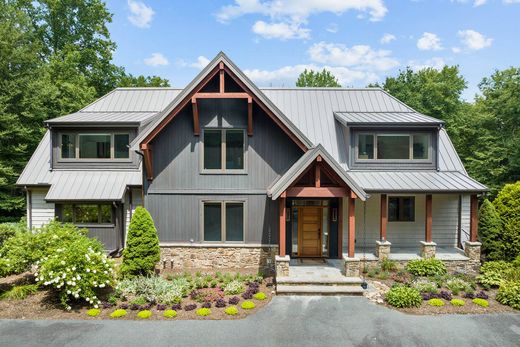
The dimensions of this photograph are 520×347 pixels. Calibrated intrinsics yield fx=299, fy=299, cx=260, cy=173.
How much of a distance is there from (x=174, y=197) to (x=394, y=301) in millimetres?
8539

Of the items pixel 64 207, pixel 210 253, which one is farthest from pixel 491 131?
pixel 64 207

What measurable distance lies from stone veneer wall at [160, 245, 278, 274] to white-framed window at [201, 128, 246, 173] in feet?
10.6

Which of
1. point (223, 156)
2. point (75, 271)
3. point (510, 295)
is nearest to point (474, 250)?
point (510, 295)

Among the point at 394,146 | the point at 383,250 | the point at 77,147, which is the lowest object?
the point at 383,250

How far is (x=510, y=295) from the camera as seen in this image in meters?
8.88

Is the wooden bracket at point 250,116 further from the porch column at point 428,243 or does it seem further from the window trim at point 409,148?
the porch column at point 428,243

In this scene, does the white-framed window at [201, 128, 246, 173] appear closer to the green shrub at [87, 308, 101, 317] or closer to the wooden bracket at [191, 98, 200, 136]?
the wooden bracket at [191, 98, 200, 136]

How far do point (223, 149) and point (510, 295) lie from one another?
1052 centimetres

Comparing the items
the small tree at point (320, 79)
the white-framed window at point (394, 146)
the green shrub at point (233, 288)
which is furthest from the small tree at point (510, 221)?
the small tree at point (320, 79)

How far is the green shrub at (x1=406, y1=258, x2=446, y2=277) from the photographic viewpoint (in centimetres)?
1114

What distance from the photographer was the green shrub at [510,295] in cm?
871

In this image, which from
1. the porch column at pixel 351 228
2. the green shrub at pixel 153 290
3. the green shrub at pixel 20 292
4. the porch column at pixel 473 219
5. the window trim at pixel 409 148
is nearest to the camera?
the green shrub at pixel 153 290

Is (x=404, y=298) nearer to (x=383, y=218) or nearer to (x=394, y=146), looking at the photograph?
(x=383, y=218)

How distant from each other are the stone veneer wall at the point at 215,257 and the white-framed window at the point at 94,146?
5.18 meters
